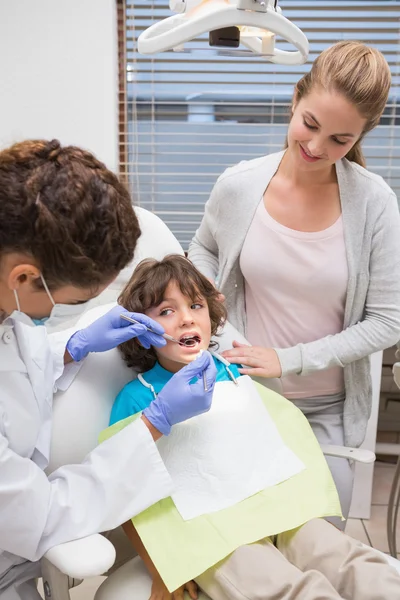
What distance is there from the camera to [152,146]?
2.76 metres

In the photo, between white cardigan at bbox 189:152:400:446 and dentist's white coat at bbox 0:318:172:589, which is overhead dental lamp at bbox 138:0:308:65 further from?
dentist's white coat at bbox 0:318:172:589

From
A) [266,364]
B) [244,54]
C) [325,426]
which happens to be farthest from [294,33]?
[325,426]

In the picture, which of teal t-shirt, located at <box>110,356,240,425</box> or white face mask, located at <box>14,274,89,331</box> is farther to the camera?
teal t-shirt, located at <box>110,356,240,425</box>

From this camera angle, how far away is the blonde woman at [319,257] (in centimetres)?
150

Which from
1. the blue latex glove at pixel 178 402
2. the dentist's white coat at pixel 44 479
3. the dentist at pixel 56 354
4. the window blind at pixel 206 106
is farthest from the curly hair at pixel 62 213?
the window blind at pixel 206 106

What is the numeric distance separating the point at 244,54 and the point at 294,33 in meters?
0.15

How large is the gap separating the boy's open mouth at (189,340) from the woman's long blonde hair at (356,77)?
683 mm

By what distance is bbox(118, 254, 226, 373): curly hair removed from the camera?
154cm

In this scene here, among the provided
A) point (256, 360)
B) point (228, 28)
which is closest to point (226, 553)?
point (256, 360)

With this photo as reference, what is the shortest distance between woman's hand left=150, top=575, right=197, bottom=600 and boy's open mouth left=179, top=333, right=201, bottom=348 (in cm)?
53

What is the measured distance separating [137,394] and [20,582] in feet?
1.55

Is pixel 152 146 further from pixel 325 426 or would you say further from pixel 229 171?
pixel 325 426

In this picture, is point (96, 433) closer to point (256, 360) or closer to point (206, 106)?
point (256, 360)

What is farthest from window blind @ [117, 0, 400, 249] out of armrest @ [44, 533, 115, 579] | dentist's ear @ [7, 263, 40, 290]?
armrest @ [44, 533, 115, 579]
